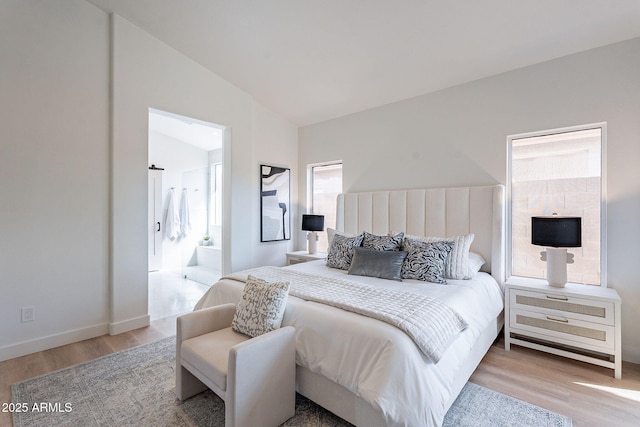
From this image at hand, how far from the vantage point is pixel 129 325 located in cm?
321

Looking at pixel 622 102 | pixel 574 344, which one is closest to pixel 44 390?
pixel 574 344

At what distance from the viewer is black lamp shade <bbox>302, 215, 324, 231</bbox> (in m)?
4.43

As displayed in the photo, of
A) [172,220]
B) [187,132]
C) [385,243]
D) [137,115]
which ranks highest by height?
[187,132]

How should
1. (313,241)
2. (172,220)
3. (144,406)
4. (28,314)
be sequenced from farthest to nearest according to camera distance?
(172,220), (313,241), (28,314), (144,406)

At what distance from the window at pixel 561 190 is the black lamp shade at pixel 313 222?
238cm

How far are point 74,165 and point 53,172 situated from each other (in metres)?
0.18

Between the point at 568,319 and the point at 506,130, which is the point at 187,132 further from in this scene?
the point at 568,319

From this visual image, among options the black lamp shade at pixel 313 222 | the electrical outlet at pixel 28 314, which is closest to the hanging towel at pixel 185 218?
the black lamp shade at pixel 313 222

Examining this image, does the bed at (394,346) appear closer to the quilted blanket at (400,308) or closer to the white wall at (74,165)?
the quilted blanket at (400,308)

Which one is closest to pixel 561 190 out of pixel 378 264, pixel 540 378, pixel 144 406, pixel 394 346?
pixel 540 378

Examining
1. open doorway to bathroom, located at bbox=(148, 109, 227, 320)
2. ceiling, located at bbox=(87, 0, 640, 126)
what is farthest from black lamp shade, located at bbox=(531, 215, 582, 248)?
open doorway to bathroom, located at bbox=(148, 109, 227, 320)

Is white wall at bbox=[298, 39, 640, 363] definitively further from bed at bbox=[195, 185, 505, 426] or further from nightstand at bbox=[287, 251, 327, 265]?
nightstand at bbox=[287, 251, 327, 265]

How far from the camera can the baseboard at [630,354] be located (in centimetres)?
245

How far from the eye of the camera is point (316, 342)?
178 cm
